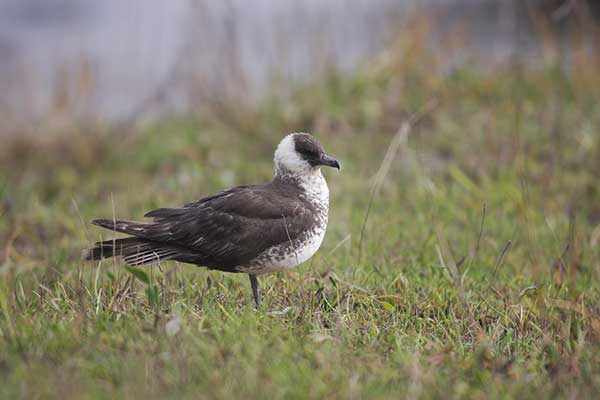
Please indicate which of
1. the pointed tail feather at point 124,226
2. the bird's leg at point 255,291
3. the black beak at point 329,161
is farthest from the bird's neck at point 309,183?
the pointed tail feather at point 124,226

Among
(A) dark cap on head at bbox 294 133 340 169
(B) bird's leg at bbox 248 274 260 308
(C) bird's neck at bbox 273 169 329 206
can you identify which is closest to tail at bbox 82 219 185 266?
(B) bird's leg at bbox 248 274 260 308

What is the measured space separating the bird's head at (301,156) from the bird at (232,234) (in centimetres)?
24

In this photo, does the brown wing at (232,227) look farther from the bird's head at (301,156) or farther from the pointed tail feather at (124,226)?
the bird's head at (301,156)

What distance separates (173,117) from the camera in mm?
9211

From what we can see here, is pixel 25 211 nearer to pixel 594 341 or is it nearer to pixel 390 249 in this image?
pixel 390 249

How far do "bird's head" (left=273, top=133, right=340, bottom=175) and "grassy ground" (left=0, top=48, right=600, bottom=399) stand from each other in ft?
2.09

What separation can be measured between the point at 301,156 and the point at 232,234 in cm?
74

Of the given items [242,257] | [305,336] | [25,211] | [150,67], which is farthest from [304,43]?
[305,336]

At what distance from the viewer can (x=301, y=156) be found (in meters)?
4.68

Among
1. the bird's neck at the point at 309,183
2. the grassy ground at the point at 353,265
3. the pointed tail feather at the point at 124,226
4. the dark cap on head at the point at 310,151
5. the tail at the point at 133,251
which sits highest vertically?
the dark cap on head at the point at 310,151

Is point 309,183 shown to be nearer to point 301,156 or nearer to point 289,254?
point 301,156

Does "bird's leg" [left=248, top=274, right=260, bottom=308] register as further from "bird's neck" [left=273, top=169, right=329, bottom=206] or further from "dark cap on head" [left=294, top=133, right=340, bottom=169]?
"dark cap on head" [left=294, top=133, right=340, bottom=169]

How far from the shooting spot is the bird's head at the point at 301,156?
4.64 metres

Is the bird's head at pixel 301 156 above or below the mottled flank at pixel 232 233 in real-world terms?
above
